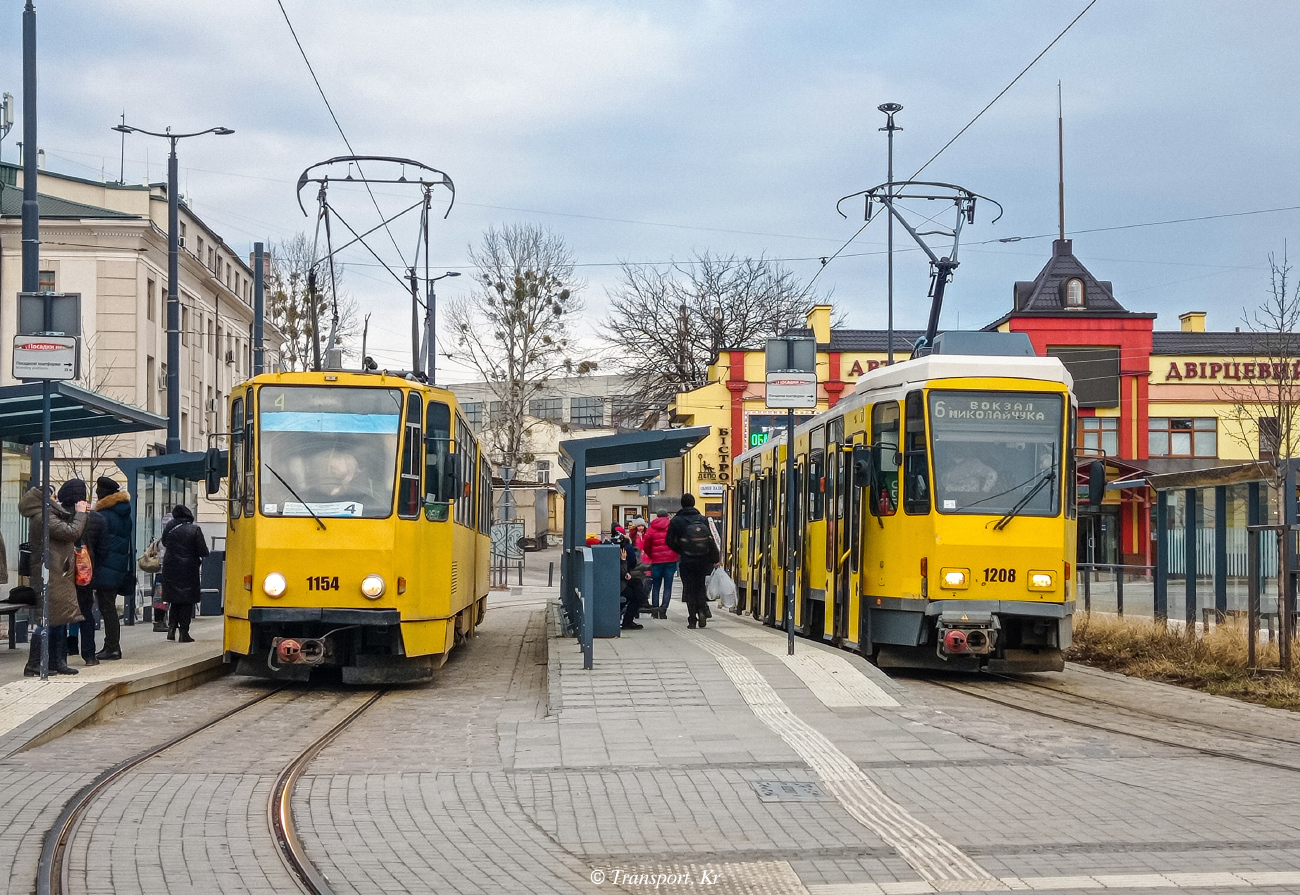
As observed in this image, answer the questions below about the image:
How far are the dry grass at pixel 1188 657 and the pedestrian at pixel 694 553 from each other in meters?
4.68

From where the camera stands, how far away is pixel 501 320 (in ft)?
179

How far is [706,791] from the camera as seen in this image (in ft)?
27.1

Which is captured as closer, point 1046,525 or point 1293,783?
point 1293,783

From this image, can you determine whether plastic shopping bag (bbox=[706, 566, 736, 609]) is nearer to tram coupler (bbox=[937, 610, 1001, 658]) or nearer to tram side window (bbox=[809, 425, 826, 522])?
tram side window (bbox=[809, 425, 826, 522])

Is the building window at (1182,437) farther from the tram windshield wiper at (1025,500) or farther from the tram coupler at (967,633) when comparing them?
the tram coupler at (967,633)

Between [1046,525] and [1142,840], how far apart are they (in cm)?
738

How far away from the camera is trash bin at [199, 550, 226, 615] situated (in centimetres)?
2453

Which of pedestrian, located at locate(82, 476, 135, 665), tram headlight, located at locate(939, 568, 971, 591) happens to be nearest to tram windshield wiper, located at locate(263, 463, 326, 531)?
pedestrian, located at locate(82, 476, 135, 665)

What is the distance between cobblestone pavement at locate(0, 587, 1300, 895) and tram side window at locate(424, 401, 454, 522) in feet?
6.46

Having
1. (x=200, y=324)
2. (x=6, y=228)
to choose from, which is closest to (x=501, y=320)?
(x=200, y=324)

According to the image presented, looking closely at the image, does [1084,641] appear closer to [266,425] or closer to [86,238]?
[266,425]

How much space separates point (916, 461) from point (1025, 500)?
3.56 feet

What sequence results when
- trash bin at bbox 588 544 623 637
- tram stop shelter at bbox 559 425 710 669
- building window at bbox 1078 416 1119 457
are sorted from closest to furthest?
trash bin at bbox 588 544 623 637, tram stop shelter at bbox 559 425 710 669, building window at bbox 1078 416 1119 457

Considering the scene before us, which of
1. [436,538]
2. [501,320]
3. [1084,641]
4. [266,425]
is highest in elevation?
[501,320]
